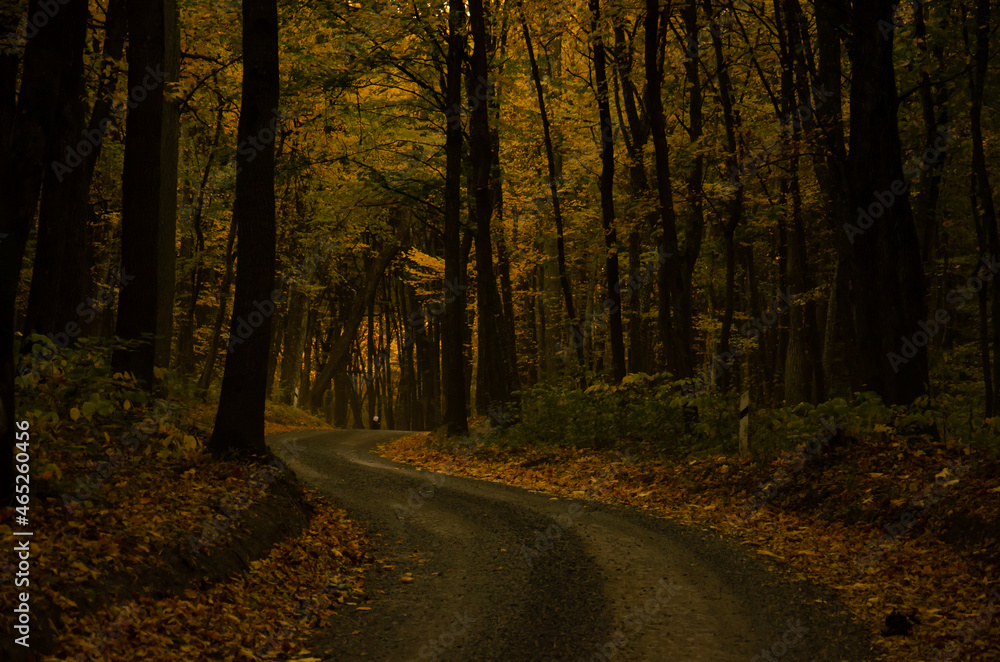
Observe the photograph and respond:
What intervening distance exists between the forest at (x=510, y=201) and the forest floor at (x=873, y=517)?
2.29 feet

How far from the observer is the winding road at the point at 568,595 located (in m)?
5.96

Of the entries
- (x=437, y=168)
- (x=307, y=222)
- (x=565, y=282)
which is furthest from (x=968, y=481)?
(x=307, y=222)

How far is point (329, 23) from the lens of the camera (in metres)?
18.8

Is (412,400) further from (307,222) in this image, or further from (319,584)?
(319,584)

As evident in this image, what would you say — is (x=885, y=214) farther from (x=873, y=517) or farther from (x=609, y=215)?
(x=609, y=215)

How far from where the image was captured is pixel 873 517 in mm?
9727

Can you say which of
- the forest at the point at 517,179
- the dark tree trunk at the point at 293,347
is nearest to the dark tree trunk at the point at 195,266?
the forest at the point at 517,179

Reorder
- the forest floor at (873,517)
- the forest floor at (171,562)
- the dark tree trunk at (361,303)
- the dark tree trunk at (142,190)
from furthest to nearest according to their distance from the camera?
the dark tree trunk at (361,303) → the dark tree trunk at (142,190) → the forest floor at (873,517) → the forest floor at (171,562)

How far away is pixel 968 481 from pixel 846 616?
11.6 feet

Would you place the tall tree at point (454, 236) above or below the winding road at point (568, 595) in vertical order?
above

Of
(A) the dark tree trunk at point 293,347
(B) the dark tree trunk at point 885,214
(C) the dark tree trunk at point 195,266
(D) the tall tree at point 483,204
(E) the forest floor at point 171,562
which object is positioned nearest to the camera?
(E) the forest floor at point 171,562

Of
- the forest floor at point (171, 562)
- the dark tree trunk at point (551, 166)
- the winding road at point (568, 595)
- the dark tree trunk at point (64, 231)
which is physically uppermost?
the dark tree trunk at point (551, 166)

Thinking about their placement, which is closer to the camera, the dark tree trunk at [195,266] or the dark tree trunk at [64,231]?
the dark tree trunk at [64,231]

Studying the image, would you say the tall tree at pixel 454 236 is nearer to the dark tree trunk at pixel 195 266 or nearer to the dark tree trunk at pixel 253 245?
the dark tree trunk at pixel 195 266
